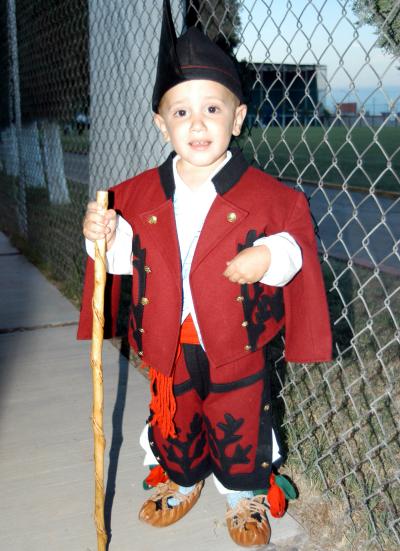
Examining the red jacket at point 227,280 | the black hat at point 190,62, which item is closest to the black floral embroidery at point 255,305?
the red jacket at point 227,280

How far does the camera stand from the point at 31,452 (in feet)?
9.63

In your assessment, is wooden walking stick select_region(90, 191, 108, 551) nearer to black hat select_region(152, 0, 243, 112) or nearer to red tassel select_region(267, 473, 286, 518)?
black hat select_region(152, 0, 243, 112)

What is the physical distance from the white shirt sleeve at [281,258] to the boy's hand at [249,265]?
0.10 feet

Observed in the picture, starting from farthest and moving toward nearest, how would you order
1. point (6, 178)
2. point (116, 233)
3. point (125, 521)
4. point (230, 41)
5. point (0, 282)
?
1. point (6, 178)
2. point (0, 282)
3. point (230, 41)
4. point (125, 521)
5. point (116, 233)

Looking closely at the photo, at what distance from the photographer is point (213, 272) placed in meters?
2.07

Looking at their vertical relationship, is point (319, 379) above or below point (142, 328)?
below

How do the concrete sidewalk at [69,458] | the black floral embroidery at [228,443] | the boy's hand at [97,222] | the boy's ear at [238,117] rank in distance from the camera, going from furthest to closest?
the concrete sidewalk at [69,458] → the black floral embroidery at [228,443] → the boy's ear at [238,117] → the boy's hand at [97,222]

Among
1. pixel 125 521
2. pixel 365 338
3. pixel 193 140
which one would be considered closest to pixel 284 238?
pixel 193 140

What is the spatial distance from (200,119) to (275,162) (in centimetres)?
Answer: 250

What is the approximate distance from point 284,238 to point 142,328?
1.77 ft

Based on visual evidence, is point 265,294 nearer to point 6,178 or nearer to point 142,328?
point 142,328

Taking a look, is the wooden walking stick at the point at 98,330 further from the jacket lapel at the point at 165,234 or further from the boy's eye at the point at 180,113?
the boy's eye at the point at 180,113

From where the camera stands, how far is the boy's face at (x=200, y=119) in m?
2.02

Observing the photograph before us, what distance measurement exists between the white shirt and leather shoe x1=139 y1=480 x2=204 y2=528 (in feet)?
2.28
